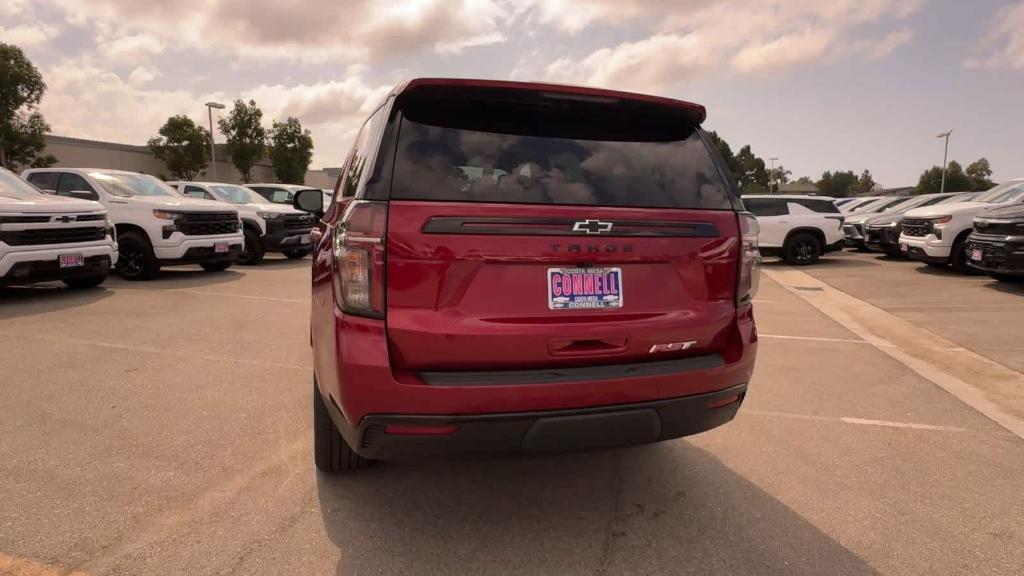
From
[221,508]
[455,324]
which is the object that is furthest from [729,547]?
[221,508]

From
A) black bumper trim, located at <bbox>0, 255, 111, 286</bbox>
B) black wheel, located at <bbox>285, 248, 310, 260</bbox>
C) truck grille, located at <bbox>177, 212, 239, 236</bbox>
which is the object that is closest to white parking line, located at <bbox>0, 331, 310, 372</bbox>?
black bumper trim, located at <bbox>0, 255, 111, 286</bbox>

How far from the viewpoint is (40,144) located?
102 feet

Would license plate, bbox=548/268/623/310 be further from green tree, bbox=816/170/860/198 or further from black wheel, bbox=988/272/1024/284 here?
green tree, bbox=816/170/860/198

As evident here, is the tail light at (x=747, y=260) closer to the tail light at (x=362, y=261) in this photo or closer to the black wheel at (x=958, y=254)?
the tail light at (x=362, y=261)

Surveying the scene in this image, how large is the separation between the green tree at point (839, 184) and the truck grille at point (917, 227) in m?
102

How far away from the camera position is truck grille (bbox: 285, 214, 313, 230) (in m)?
13.9

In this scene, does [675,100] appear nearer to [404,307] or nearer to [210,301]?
[404,307]

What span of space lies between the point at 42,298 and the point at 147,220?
2157mm

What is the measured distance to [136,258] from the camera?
394 inches

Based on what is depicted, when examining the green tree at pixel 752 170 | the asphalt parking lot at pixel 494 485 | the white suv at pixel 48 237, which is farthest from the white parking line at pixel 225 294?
the green tree at pixel 752 170

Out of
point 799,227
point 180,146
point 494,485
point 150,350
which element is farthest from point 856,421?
point 180,146

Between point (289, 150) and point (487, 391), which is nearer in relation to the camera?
point (487, 391)

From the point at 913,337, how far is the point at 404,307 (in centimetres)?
659

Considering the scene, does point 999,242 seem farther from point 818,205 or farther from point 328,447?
point 328,447
